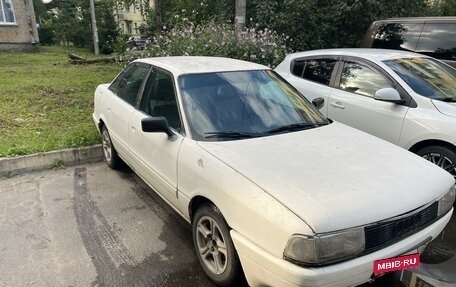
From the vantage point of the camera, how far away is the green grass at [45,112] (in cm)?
562

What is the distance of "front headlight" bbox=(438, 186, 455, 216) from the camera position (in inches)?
107

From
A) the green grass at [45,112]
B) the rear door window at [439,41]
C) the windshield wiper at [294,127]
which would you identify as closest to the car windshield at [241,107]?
the windshield wiper at [294,127]

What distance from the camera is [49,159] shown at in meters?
5.30

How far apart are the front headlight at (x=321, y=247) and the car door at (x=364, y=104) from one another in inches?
104

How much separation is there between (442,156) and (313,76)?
2.15m

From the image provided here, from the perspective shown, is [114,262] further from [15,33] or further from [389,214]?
[15,33]

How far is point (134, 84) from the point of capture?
4.38 meters

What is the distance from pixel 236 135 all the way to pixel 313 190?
958 millimetres

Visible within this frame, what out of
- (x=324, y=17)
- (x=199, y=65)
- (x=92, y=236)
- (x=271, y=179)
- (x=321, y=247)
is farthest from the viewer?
(x=324, y=17)

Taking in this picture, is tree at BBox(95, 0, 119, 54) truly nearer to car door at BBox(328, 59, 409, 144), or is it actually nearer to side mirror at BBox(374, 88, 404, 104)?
car door at BBox(328, 59, 409, 144)

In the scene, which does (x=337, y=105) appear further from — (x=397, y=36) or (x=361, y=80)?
(x=397, y=36)

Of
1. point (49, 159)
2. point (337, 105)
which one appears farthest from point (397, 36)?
point (49, 159)

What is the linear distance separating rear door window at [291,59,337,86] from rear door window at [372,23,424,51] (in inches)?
93.8

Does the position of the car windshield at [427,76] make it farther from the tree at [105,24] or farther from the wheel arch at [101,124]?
the tree at [105,24]
